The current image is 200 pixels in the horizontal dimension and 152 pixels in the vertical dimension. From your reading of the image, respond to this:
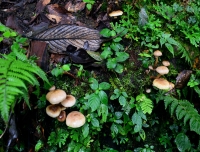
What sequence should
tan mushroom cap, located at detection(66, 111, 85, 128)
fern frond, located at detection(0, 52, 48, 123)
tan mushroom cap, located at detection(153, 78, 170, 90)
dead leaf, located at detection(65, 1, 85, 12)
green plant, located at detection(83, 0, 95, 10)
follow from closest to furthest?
fern frond, located at detection(0, 52, 48, 123), tan mushroom cap, located at detection(66, 111, 85, 128), tan mushroom cap, located at detection(153, 78, 170, 90), green plant, located at detection(83, 0, 95, 10), dead leaf, located at detection(65, 1, 85, 12)

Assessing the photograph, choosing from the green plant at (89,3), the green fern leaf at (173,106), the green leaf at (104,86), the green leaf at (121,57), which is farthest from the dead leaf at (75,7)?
the green fern leaf at (173,106)

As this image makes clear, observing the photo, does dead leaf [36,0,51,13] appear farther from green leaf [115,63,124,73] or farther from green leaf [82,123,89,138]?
green leaf [82,123,89,138]

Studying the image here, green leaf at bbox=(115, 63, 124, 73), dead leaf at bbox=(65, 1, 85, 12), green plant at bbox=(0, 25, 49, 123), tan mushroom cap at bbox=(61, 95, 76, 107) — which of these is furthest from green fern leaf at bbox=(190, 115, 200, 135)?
dead leaf at bbox=(65, 1, 85, 12)

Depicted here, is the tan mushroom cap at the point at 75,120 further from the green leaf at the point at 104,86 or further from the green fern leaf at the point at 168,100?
the green fern leaf at the point at 168,100

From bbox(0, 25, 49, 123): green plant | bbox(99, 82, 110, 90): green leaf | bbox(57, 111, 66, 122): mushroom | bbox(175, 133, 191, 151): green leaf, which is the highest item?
bbox(0, 25, 49, 123): green plant

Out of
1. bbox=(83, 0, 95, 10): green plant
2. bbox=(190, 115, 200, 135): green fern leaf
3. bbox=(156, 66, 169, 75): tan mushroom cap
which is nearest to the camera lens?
bbox=(190, 115, 200, 135): green fern leaf

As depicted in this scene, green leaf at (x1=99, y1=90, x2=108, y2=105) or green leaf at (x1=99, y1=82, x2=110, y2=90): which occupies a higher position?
green leaf at (x1=99, y1=82, x2=110, y2=90)

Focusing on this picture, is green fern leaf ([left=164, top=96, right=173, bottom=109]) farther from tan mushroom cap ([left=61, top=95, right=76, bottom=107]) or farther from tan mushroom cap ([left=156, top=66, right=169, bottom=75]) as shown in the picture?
tan mushroom cap ([left=61, top=95, right=76, bottom=107])

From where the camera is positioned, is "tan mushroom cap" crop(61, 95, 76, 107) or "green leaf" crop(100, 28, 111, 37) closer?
"tan mushroom cap" crop(61, 95, 76, 107)

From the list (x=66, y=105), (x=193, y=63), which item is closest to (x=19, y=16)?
(x=66, y=105)
